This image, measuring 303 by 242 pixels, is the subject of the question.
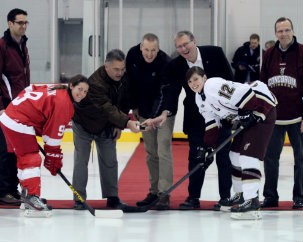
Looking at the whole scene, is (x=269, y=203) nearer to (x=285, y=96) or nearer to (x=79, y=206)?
(x=285, y=96)

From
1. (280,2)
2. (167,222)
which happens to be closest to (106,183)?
(167,222)

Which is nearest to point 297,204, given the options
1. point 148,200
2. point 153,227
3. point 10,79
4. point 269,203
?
point 269,203

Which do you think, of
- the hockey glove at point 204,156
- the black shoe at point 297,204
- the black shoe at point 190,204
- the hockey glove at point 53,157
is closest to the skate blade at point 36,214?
the hockey glove at point 53,157

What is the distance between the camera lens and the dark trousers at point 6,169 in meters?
5.98

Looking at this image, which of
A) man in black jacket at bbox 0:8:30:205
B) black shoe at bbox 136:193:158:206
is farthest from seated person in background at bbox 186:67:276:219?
man in black jacket at bbox 0:8:30:205

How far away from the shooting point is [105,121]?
18.8 ft

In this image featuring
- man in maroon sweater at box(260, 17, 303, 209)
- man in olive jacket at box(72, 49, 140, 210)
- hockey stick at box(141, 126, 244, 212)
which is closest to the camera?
hockey stick at box(141, 126, 244, 212)

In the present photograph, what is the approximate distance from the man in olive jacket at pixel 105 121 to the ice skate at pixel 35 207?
0.35 meters

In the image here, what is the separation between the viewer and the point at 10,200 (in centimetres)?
595

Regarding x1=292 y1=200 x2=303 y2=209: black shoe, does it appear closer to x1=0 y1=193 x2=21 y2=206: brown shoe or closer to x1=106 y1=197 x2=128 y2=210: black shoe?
x1=106 y1=197 x2=128 y2=210: black shoe

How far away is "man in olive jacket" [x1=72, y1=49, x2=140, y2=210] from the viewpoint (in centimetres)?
566

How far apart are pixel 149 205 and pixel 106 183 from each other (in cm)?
36

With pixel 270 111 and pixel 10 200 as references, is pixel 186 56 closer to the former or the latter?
pixel 270 111

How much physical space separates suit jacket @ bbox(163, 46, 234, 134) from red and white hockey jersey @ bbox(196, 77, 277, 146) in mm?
372
